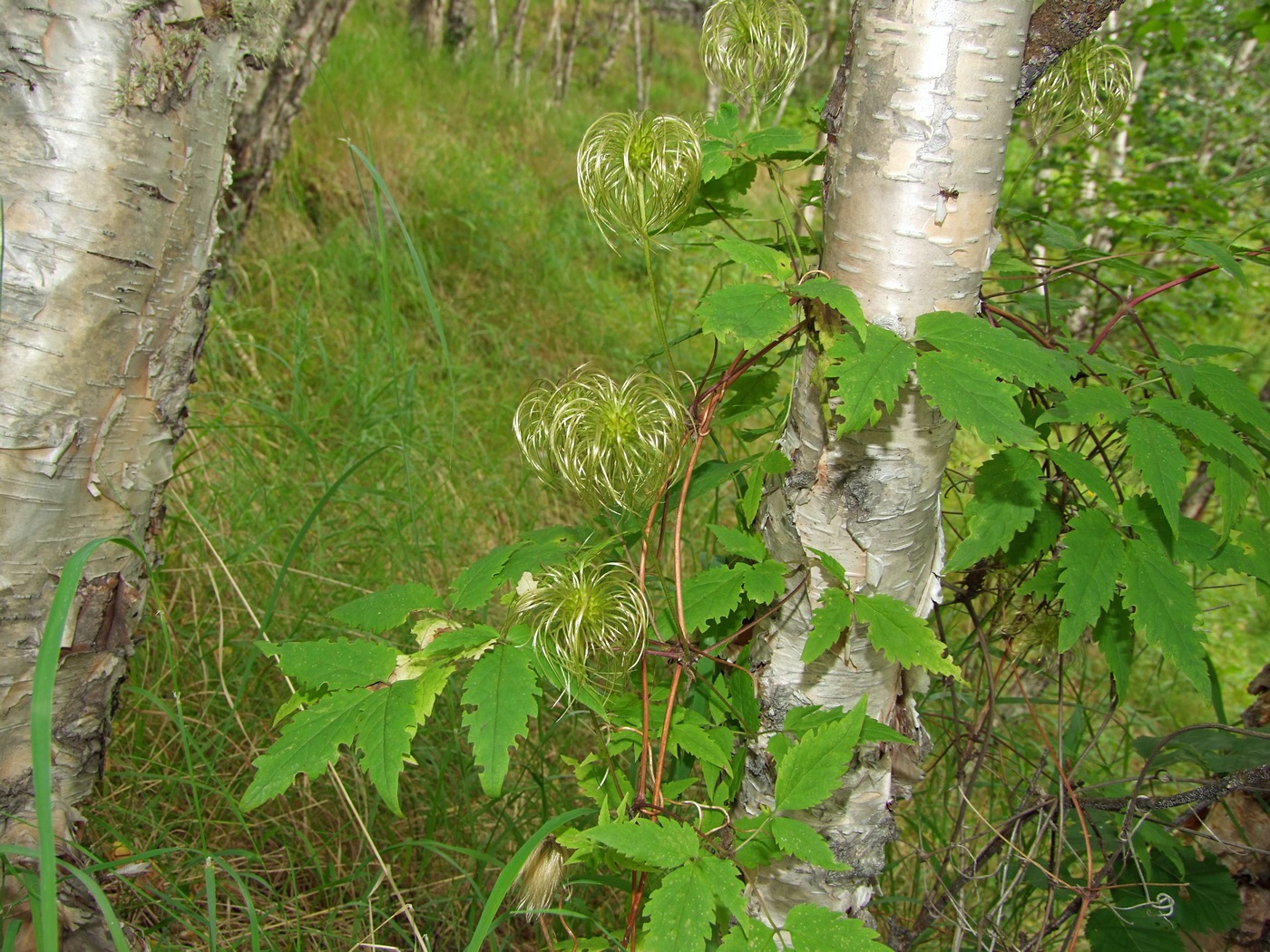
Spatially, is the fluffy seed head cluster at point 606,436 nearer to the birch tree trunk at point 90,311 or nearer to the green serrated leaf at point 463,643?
the green serrated leaf at point 463,643

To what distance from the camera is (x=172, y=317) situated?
1.35 meters

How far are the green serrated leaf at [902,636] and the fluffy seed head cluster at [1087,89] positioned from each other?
32.5 inches

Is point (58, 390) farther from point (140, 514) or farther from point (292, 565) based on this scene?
point (292, 565)

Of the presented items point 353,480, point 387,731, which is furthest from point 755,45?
point 353,480

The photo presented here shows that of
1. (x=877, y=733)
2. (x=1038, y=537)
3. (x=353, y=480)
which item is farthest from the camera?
(x=353, y=480)

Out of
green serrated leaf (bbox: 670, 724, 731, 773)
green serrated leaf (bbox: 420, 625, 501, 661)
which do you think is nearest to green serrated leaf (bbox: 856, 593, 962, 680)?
green serrated leaf (bbox: 670, 724, 731, 773)

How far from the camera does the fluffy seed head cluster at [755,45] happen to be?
1.18 m

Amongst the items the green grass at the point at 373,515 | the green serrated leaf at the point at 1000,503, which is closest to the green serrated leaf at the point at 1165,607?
the green serrated leaf at the point at 1000,503

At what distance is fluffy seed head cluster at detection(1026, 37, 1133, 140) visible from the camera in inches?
51.8

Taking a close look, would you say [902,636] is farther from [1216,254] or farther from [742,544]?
[1216,254]

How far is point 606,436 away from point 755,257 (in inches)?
11.1

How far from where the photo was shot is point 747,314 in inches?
37.0

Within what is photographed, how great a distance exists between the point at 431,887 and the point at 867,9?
5.38 feet

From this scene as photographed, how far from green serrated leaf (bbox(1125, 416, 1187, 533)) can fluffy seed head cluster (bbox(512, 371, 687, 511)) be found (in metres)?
0.57
